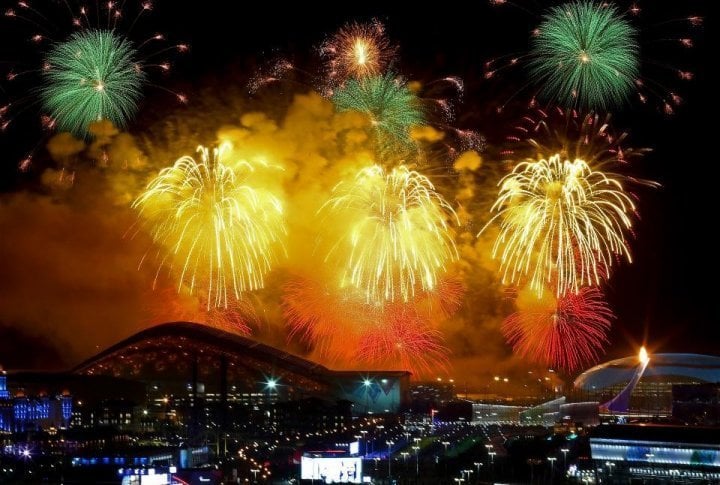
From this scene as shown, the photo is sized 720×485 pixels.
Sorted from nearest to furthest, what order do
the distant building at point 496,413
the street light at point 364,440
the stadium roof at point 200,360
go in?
the street light at point 364,440, the stadium roof at point 200,360, the distant building at point 496,413

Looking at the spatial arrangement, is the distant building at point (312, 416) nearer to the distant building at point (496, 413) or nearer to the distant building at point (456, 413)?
the distant building at point (456, 413)

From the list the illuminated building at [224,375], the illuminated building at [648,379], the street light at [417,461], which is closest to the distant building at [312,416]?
the illuminated building at [224,375]

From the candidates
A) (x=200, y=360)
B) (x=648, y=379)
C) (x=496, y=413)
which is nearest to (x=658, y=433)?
(x=496, y=413)

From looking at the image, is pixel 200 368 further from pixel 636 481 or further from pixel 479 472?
pixel 636 481

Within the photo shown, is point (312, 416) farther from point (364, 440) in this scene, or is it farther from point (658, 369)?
point (658, 369)

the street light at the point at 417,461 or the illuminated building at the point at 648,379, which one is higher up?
the illuminated building at the point at 648,379

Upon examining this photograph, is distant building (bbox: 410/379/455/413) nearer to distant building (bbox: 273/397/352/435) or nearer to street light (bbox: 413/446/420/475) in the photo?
distant building (bbox: 273/397/352/435)
